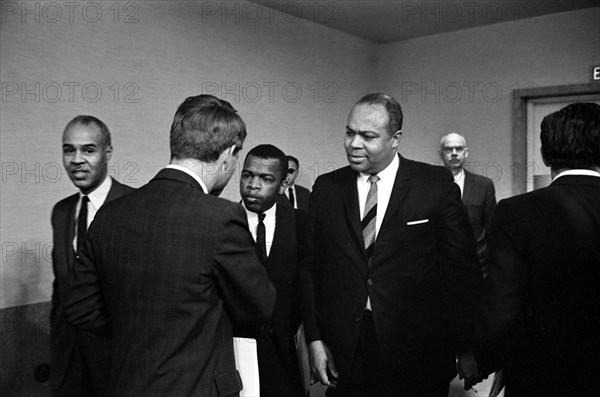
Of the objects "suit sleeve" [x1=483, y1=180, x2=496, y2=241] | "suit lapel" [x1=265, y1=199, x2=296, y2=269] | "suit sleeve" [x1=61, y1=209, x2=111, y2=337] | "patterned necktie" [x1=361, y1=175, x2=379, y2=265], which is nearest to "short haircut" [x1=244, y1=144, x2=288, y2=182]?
"suit lapel" [x1=265, y1=199, x2=296, y2=269]

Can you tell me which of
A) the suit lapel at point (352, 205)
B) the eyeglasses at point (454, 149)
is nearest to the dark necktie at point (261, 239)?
the suit lapel at point (352, 205)

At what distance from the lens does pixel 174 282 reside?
4.57 feet

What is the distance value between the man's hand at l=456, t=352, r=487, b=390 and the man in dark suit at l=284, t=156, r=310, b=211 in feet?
9.39

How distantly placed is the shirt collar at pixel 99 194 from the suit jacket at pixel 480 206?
2746 millimetres

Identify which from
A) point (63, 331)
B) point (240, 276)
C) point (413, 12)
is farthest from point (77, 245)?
point (413, 12)

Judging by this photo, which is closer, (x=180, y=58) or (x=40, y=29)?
(x=40, y=29)

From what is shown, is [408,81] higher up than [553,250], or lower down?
higher up

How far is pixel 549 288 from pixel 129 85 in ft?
9.82

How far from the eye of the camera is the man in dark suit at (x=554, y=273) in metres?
1.59

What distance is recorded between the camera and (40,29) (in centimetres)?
326

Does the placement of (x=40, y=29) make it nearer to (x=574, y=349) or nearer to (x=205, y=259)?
(x=205, y=259)

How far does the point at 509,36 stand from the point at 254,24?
2.49m

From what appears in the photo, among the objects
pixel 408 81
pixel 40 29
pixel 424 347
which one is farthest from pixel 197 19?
pixel 424 347

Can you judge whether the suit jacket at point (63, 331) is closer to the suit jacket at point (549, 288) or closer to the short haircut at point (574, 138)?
the suit jacket at point (549, 288)
